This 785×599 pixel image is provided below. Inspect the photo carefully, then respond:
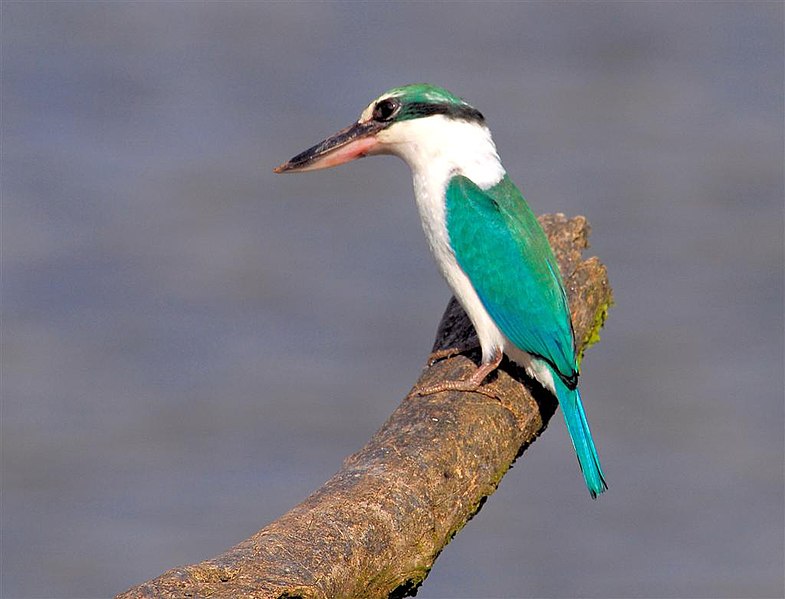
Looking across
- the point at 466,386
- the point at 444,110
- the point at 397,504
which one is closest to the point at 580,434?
the point at 466,386

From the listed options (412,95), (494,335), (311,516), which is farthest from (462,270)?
(311,516)

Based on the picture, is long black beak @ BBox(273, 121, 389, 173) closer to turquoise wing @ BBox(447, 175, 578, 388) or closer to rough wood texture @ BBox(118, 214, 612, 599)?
turquoise wing @ BBox(447, 175, 578, 388)

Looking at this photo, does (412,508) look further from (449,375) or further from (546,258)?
(546,258)

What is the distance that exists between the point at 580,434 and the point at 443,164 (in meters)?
1.09

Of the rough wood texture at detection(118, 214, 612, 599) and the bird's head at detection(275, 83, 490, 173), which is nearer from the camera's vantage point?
the rough wood texture at detection(118, 214, 612, 599)

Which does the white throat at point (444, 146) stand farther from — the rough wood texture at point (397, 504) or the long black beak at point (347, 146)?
the rough wood texture at point (397, 504)

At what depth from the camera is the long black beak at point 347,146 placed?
14.4 ft

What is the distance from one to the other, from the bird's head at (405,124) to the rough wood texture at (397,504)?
2.54ft

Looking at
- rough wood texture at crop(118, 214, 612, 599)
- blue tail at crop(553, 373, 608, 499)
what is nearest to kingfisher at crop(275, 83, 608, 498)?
blue tail at crop(553, 373, 608, 499)

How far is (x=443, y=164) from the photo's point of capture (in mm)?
4359

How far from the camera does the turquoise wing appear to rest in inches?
163

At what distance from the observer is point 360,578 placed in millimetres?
3041

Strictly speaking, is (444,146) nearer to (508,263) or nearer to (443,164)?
(443,164)

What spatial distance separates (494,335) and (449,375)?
22 centimetres
